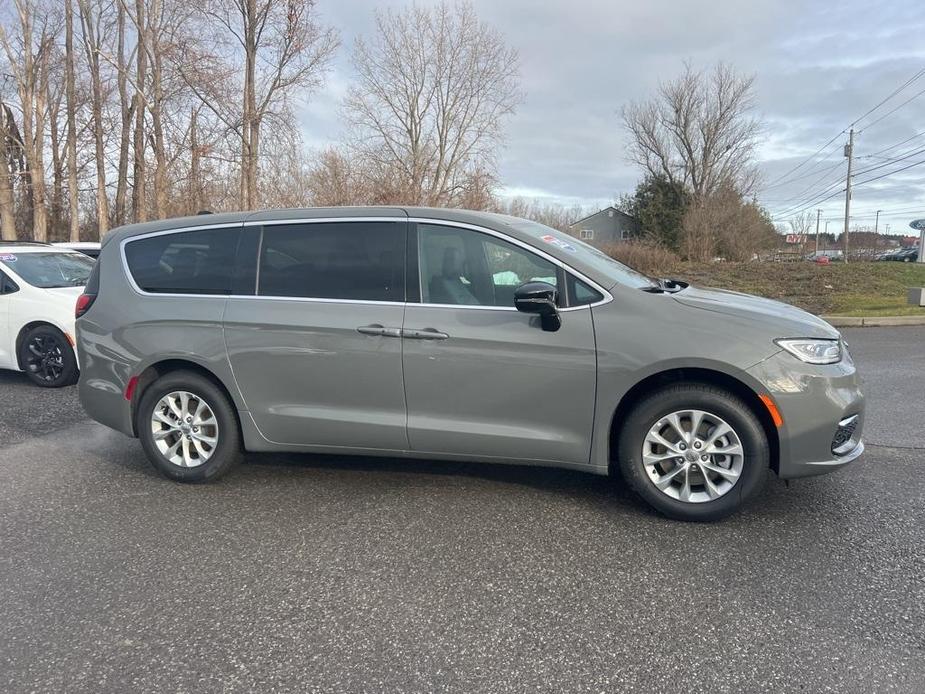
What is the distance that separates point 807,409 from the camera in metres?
3.38

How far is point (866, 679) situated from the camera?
2.32 meters

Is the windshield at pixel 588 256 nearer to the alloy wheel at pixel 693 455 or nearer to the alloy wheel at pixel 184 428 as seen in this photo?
the alloy wheel at pixel 693 455

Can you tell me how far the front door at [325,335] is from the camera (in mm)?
3867

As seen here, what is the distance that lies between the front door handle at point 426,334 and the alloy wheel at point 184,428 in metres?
1.51

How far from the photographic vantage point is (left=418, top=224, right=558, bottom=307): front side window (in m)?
3.78

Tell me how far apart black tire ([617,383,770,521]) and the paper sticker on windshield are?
104 cm

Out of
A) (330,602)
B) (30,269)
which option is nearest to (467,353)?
(330,602)

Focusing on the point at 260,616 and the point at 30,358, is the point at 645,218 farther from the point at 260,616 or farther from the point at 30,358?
the point at 260,616

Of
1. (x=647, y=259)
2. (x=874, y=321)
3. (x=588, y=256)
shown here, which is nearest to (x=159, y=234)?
(x=588, y=256)

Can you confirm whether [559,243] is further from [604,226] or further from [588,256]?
[604,226]

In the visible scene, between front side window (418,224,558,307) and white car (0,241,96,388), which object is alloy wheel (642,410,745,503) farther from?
white car (0,241,96,388)

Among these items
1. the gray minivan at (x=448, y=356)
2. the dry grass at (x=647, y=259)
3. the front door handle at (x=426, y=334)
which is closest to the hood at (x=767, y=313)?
the gray minivan at (x=448, y=356)

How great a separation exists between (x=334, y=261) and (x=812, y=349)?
284cm

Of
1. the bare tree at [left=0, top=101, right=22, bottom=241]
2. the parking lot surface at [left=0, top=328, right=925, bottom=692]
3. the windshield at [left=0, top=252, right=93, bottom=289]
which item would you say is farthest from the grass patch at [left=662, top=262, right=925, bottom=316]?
the bare tree at [left=0, top=101, right=22, bottom=241]
